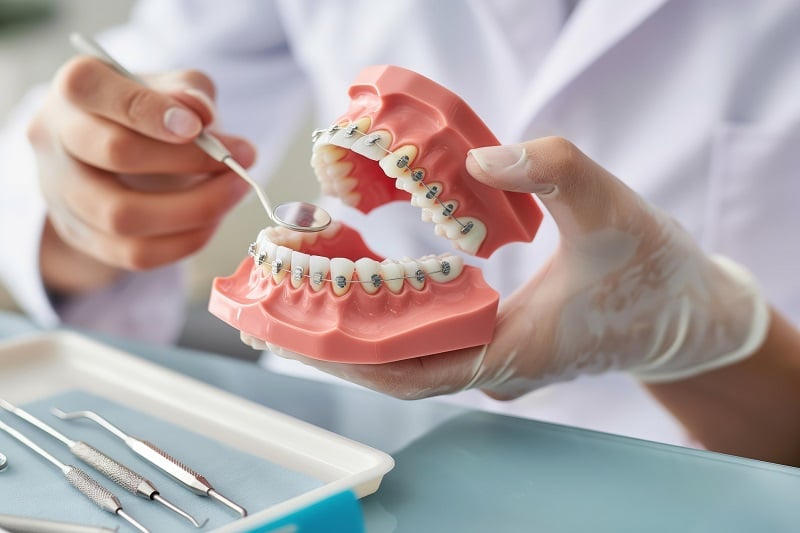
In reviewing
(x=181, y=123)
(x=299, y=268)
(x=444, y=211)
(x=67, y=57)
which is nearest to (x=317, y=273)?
(x=299, y=268)

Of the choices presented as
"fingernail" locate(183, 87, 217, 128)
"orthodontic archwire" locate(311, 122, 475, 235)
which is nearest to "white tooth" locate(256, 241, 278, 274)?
"orthodontic archwire" locate(311, 122, 475, 235)

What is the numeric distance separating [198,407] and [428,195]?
321 mm

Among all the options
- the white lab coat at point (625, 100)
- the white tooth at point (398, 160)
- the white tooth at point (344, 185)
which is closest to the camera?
the white tooth at point (398, 160)

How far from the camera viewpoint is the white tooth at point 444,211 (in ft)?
2.38

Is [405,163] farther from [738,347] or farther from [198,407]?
[738,347]

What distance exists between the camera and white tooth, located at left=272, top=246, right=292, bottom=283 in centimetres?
72

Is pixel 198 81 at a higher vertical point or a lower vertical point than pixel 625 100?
lower

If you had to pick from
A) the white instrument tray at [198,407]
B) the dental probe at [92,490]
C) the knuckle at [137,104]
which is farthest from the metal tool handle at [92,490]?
the knuckle at [137,104]

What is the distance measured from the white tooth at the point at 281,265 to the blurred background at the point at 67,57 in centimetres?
186

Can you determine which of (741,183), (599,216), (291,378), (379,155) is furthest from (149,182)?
(741,183)

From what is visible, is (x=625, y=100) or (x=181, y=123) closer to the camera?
(x=181, y=123)

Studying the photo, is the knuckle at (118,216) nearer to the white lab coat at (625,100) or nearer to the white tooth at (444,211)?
the white lab coat at (625,100)

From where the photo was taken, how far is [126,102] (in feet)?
3.19

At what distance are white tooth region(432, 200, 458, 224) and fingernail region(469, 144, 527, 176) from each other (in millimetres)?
64
